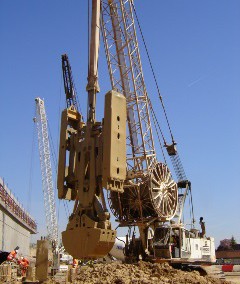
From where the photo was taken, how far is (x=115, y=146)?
11578 millimetres

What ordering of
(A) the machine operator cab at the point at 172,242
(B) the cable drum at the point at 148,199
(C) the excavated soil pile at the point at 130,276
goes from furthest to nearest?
1. (B) the cable drum at the point at 148,199
2. (A) the machine operator cab at the point at 172,242
3. (C) the excavated soil pile at the point at 130,276

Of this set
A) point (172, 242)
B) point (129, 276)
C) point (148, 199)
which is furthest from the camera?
point (148, 199)

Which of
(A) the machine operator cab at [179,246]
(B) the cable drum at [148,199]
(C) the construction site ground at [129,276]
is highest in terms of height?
(B) the cable drum at [148,199]

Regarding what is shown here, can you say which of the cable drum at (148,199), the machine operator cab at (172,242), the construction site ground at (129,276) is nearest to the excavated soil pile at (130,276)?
the construction site ground at (129,276)

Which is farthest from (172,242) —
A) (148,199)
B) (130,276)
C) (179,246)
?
(130,276)

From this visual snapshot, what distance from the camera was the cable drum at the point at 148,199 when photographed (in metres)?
27.6

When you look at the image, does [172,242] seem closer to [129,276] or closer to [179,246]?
[179,246]

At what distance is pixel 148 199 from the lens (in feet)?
90.1

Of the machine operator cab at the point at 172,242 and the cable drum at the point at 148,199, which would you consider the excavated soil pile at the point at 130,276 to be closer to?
the machine operator cab at the point at 172,242

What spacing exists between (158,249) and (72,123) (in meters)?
12.7

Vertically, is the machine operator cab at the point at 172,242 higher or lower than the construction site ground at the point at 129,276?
higher

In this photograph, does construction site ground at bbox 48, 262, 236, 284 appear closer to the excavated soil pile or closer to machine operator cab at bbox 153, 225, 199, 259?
the excavated soil pile

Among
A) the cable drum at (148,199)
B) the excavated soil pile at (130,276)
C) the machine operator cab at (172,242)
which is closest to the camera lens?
the excavated soil pile at (130,276)

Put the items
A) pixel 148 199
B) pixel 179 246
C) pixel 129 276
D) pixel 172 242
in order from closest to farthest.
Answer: pixel 129 276
pixel 179 246
pixel 172 242
pixel 148 199
